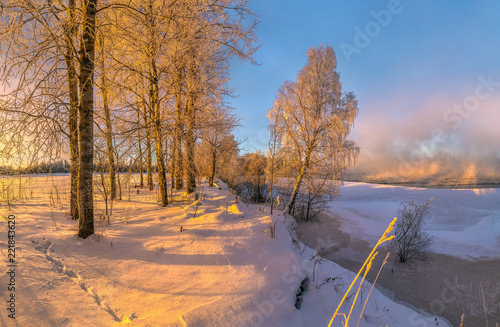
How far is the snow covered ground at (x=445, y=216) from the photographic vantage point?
28.7 feet

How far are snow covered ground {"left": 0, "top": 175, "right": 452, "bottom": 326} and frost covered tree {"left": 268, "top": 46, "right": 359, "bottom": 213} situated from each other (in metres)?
5.40

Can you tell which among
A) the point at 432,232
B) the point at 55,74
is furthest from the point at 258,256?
the point at 432,232

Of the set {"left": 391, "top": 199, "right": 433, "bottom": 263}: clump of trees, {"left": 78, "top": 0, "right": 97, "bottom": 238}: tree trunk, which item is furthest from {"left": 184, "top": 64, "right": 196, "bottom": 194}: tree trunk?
{"left": 391, "top": 199, "right": 433, "bottom": 263}: clump of trees

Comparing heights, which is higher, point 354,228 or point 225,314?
point 225,314

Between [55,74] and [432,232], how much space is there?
15030 mm

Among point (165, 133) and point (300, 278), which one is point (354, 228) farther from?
point (165, 133)

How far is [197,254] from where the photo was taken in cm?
339

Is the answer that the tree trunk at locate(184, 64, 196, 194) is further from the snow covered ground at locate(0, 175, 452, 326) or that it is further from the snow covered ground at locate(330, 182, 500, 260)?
the snow covered ground at locate(330, 182, 500, 260)

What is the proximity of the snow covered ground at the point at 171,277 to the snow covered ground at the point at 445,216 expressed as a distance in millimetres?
6030

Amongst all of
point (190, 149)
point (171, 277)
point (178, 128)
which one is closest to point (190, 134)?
point (190, 149)

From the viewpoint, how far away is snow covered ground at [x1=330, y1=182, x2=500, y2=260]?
8.76 meters

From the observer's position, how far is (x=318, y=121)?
9539 mm

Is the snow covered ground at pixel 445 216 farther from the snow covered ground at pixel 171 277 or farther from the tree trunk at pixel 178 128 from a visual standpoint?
the tree trunk at pixel 178 128

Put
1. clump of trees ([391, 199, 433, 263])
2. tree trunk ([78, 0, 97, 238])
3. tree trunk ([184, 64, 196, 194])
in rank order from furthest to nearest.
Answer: clump of trees ([391, 199, 433, 263]), tree trunk ([184, 64, 196, 194]), tree trunk ([78, 0, 97, 238])
